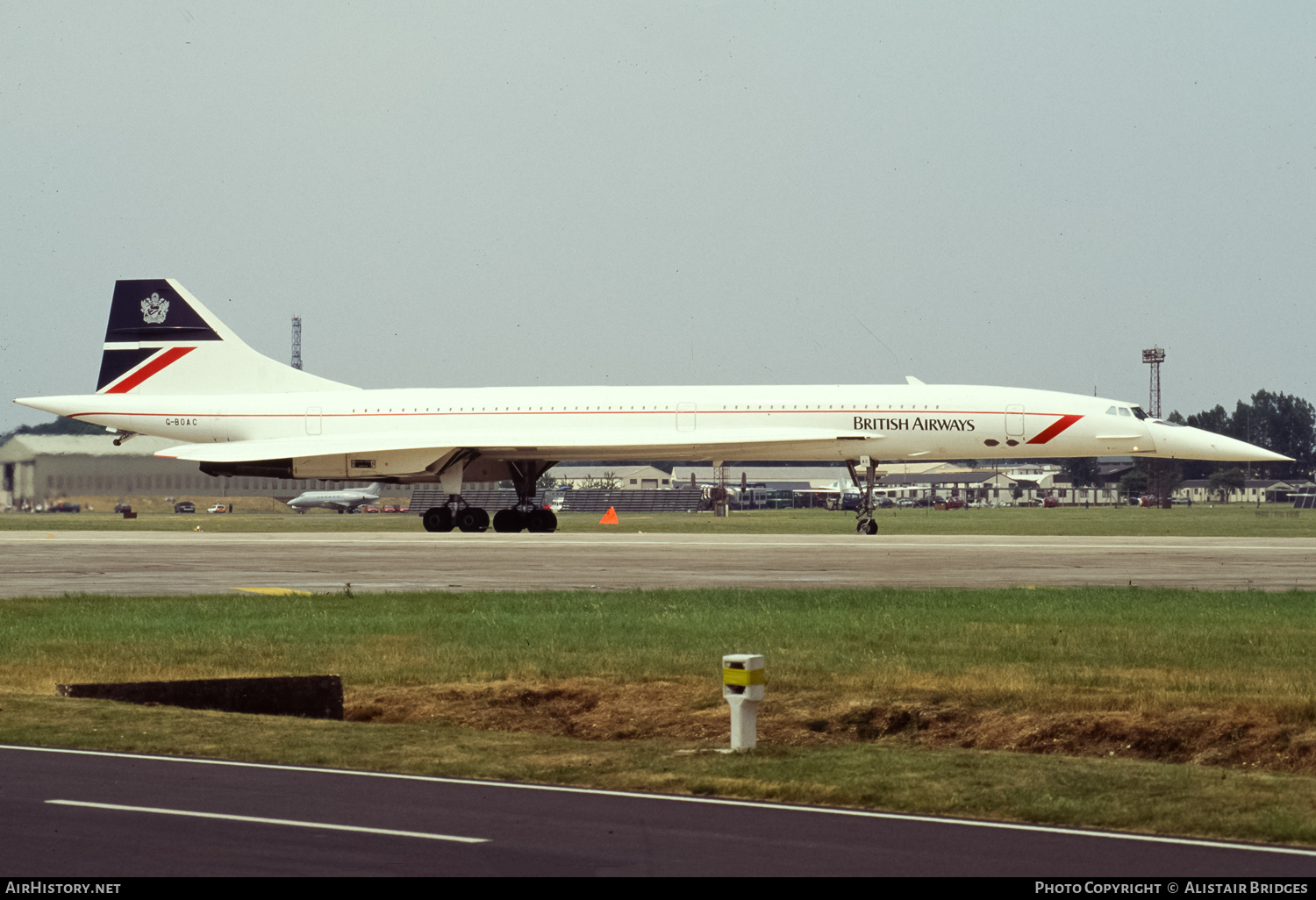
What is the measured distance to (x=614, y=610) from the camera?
18.4 metres

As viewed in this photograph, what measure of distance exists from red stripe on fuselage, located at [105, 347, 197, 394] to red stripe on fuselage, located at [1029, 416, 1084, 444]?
27.4 meters

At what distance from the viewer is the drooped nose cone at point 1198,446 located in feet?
132

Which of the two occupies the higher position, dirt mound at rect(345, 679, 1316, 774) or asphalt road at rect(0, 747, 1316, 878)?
asphalt road at rect(0, 747, 1316, 878)

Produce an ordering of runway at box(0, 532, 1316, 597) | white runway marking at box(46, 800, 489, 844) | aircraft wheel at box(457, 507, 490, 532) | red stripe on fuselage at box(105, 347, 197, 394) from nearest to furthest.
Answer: white runway marking at box(46, 800, 489, 844)
runway at box(0, 532, 1316, 597)
aircraft wheel at box(457, 507, 490, 532)
red stripe on fuselage at box(105, 347, 197, 394)

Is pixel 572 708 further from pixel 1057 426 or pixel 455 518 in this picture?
pixel 455 518

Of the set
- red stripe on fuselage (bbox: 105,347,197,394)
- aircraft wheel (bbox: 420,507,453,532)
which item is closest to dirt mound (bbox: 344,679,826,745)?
aircraft wheel (bbox: 420,507,453,532)

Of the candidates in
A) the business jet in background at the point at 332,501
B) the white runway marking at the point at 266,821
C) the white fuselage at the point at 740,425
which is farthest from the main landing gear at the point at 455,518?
the business jet in background at the point at 332,501

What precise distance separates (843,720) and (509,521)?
3197 cm

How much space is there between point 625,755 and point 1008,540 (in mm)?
27516

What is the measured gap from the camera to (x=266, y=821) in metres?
7.35

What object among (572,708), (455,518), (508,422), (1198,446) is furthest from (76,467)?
(572,708)

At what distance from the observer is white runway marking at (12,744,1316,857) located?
23.6ft

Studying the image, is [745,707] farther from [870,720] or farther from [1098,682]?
[1098,682]

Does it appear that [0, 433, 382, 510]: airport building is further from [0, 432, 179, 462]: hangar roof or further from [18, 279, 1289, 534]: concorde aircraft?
[18, 279, 1289, 534]: concorde aircraft
